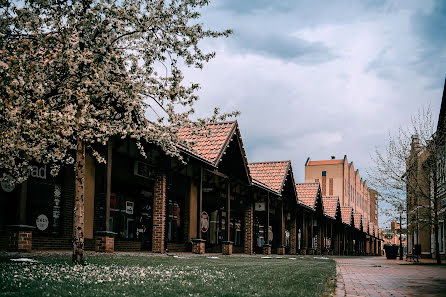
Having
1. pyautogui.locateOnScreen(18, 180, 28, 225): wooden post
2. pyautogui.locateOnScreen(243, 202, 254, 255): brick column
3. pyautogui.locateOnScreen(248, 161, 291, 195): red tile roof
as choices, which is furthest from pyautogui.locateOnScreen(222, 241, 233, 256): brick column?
pyautogui.locateOnScreen(18, 180, 28, 225): wooden post

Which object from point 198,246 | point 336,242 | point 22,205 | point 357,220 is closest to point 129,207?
point 198,246

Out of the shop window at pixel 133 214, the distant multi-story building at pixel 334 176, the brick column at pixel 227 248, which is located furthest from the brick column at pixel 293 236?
the distant multi-story building at pixel 334 176

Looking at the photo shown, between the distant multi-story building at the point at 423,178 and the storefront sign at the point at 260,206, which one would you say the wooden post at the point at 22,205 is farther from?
the distant multi-story building at the point at 423,178

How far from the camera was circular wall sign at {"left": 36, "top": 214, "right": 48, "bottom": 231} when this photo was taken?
48.8ft

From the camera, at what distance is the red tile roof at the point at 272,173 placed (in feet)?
95.2

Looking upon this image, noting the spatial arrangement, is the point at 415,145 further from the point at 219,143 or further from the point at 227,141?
the point at 219,143

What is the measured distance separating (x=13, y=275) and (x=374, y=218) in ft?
408

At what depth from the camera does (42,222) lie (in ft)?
49.3

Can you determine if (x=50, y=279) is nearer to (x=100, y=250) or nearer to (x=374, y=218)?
(x=100, y=250)

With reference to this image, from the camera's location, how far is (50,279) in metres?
6.47

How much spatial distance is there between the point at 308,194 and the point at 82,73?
31.7 metres

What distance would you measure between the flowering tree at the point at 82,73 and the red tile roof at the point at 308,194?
28.7 metres

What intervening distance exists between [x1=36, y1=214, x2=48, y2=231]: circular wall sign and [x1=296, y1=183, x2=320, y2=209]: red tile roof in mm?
25332

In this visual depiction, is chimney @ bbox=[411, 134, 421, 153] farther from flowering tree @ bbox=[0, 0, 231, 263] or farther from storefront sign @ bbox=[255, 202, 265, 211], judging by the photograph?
flowering tree @ bbox=[0, 0, 231, 263]
